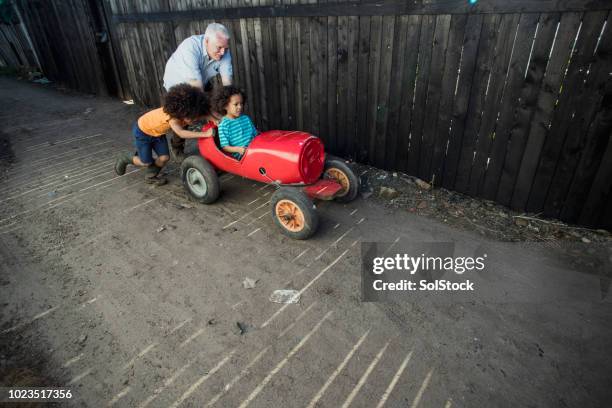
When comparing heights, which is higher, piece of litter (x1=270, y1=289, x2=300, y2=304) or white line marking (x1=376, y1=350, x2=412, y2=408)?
piece of litter (x1=270, y1=289, x2=300, y2=304)

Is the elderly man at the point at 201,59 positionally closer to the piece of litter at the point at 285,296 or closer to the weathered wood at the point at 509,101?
the piece of litter at the point at 285,296

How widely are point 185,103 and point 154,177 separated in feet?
4.39

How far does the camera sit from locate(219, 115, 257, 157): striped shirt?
3637 mm

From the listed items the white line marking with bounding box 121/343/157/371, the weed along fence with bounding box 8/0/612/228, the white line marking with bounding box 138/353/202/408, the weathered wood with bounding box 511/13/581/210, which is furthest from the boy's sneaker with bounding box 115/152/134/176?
the weathered wood with bounding box 511/13/581/210

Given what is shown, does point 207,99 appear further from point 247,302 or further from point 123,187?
point 247,302

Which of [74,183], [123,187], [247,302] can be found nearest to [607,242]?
[247,302]

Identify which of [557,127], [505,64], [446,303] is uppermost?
[505,64]

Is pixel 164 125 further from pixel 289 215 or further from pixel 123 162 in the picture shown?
pixel 289 215

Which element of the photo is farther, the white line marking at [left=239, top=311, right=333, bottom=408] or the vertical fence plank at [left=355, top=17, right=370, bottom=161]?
the vertical fence plank at [left=355, top=17, right=370, bottom=161]

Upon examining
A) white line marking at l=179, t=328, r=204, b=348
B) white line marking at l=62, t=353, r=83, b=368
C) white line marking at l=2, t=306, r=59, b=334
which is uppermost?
white line marking at l=2, t=306, r=59, b=334

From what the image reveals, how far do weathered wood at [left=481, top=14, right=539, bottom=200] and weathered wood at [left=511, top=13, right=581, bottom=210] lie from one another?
0.18 metres

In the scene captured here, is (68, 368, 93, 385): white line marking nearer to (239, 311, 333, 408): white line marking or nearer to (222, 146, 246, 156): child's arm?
(239, 311, 333, 408): white line marking

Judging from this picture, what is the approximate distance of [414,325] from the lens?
8.19 ft

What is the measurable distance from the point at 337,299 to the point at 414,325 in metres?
0.58
